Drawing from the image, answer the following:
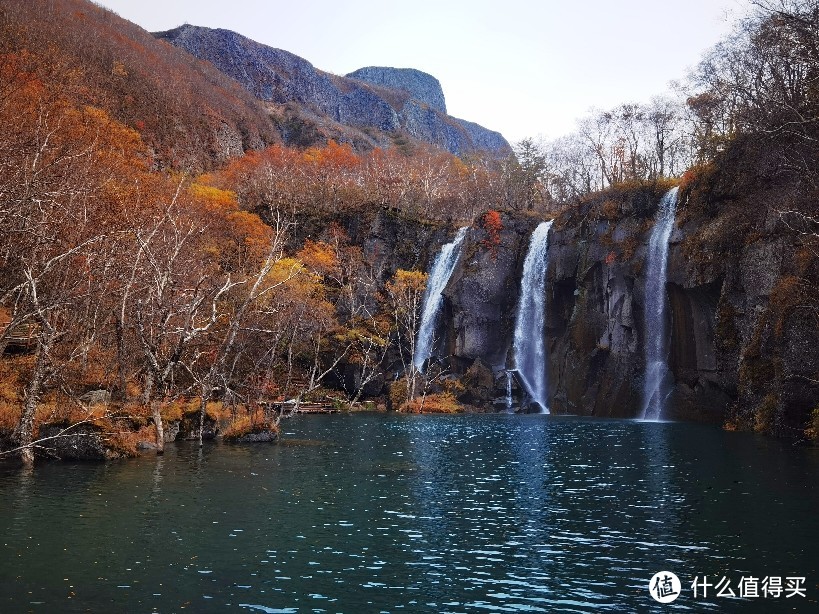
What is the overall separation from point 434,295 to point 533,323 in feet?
35.7

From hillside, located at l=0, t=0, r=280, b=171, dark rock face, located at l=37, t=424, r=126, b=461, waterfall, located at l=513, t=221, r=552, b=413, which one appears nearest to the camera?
dark rock face, located at l=37, t=424, r=126, b=461

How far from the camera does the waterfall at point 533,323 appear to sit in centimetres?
5728

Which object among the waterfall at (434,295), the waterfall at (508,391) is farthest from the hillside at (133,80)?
the waterfall at (508,391)

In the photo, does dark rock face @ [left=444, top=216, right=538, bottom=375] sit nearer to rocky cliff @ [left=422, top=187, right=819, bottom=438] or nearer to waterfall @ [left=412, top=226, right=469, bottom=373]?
rocky cliff @ [left=422, top=187, right=819, bottom=438]

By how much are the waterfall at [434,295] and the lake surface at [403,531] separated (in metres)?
35.4

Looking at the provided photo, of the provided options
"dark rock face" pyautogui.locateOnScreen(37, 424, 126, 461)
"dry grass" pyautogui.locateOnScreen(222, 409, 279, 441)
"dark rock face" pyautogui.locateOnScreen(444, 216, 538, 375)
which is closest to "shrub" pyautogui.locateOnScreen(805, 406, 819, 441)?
"dry grass" pyautogui.locateOnScreen(222, 409, 279, 441)

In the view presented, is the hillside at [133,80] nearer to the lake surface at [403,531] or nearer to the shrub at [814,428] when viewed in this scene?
the lake surface at [403,531]

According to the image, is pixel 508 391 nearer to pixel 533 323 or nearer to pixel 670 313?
pixel 533 323

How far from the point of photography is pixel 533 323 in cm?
5872

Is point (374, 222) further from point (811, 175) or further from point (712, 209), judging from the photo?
point (811, 175)

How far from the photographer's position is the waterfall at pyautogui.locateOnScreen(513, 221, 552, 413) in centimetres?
5728

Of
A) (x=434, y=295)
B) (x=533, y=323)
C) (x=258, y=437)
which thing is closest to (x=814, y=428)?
(x=258, y=437)

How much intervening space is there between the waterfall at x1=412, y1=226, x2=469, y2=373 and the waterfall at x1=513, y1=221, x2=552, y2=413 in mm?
7777

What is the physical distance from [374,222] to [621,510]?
57.8 metres
